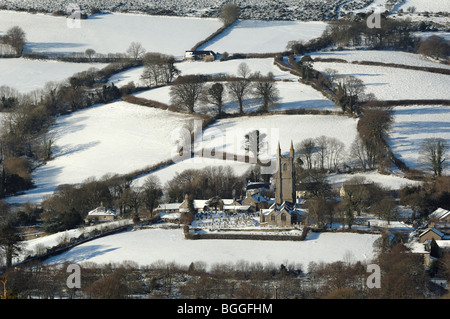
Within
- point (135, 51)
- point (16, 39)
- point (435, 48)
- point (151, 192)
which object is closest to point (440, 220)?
point (151, 192)

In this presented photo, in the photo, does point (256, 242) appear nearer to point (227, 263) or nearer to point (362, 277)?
point (227, 263)

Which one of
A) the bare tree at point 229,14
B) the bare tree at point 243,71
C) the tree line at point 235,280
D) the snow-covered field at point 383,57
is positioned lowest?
the tree line at point 235,280

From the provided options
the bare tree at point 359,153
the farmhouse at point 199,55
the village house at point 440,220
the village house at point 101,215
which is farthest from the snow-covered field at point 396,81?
the village house at point 101,215

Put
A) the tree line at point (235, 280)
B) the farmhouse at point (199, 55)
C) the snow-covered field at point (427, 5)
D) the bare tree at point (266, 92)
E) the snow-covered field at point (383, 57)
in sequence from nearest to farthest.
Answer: the tree line at point (235, 280)
the bare tree at point (266, 92)
the snow-covered field at point (383, 57)
the farmhouse at point (199, 55)
the snow-covered field at point (427, 5)

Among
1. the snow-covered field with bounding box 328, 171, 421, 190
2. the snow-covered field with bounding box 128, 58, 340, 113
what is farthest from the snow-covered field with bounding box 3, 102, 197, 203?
the snow-covered field with bounding box 328, 171, 421, 190

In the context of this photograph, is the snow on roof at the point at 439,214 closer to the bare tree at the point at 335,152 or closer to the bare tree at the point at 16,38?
the bare tree at the point at 335,152

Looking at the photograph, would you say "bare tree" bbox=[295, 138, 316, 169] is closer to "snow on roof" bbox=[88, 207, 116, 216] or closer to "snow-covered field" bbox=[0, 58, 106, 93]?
"snow on roof" bbox=[88, 207, 116, 216]

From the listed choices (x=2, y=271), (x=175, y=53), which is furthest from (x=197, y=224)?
(x=175, y=53)
